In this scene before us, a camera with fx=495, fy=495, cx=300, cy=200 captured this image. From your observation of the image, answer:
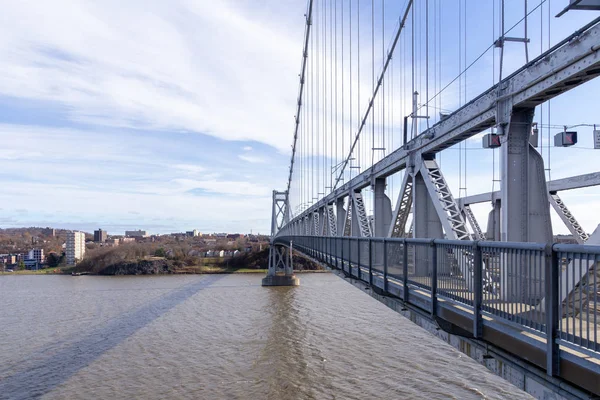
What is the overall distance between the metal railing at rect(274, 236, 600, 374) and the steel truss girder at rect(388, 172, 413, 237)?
2.38 metres

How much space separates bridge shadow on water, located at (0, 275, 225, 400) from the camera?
14.0 m

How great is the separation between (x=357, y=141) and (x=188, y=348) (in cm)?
1019

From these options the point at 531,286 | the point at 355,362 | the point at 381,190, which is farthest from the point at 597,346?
the point at 355,362

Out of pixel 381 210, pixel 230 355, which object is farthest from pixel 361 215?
pixel 230 355

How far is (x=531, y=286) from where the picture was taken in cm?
418

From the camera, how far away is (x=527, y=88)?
248 inches

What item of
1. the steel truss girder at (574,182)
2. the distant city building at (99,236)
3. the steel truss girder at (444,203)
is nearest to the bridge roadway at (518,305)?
the steel truss girder at (444,203)

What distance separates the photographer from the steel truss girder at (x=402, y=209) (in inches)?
422

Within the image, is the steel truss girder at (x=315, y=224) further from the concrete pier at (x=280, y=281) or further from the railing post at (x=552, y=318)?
the railing post at (x=552, y=318)

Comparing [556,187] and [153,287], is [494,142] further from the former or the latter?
[153,287]

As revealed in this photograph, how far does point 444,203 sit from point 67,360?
1419 centimetres

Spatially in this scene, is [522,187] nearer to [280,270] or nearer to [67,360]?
[67,360]

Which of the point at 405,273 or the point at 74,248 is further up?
the point at 405,273

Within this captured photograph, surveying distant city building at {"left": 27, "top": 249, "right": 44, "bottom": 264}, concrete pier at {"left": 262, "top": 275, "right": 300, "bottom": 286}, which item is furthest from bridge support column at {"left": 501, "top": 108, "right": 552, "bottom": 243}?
distant city building at {"left": 27, "top": 249, "right": 44, "bottom": 264}
